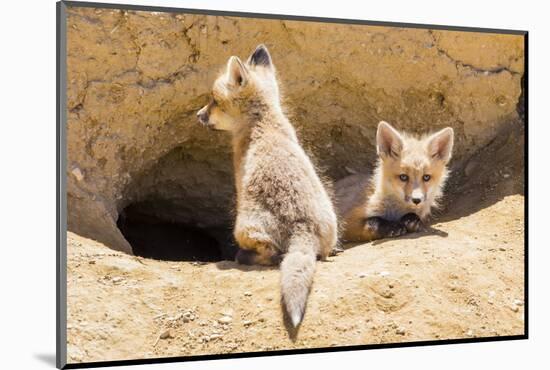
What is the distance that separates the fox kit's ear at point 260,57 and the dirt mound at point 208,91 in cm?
25

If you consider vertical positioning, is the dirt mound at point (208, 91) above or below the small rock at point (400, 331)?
above

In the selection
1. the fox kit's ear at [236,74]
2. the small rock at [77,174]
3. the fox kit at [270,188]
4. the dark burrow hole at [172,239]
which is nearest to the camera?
the fox kit at [270,188]

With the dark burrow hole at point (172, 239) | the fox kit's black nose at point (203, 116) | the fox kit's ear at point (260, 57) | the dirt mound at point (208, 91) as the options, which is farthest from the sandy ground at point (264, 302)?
the dark burrow hole at point (172, 239)

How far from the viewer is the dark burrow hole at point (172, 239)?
7.42 meters

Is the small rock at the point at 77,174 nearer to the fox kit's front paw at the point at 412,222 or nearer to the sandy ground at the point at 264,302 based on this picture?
the sandy ground at the point at 264,302

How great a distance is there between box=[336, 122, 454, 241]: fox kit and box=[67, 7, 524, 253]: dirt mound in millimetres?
714

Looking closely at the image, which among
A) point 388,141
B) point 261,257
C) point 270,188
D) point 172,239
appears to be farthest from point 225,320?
point 172,239

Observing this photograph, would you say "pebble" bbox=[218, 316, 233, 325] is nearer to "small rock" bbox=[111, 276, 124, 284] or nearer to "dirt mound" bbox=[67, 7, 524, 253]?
"small rock" bbox=[111, 276, 124, 284]

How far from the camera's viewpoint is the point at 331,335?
15.9ft

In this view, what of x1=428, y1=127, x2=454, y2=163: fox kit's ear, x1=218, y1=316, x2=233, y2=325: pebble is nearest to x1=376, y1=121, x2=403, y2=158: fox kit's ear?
x1=428, y1=127, x2=454, y2=163: fox kit's ear

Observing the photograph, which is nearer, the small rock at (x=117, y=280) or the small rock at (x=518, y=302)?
the small rock at (x=117, y=280)

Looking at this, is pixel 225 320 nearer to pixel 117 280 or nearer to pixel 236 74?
pixel 117 280

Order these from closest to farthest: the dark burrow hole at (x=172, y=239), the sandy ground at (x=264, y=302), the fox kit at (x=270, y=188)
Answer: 1. the sandy ground at (x=264, y=302)
2. the fox kit at (x=270, y=188)
3. the dark burrow hole at (x=172, y=239)

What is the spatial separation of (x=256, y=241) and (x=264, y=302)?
47 centimetres
